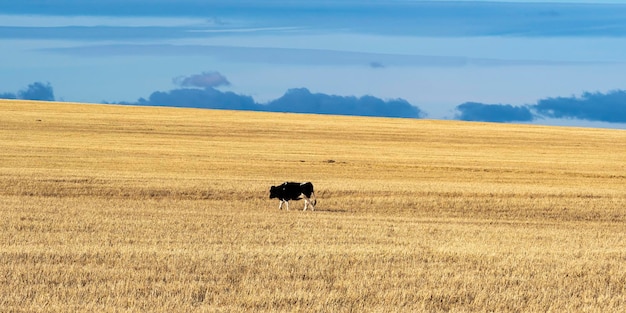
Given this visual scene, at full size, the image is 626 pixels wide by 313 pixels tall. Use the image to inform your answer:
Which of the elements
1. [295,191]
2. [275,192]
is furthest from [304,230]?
[275,192]

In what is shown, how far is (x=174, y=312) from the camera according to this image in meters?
12.4

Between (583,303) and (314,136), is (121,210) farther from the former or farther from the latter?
(314,136)

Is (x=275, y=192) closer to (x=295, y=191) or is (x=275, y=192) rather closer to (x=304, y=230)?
(x=295, y=191)

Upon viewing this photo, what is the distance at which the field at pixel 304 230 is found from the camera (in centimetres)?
1409

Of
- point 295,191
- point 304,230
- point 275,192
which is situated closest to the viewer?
point 304,230

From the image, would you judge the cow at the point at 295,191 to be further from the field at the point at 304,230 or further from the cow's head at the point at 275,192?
the field at the point at 304,230

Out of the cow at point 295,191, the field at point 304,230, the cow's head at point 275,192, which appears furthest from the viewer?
the cow's head at point 275,192

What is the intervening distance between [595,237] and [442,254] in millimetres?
7245

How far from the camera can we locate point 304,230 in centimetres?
2334

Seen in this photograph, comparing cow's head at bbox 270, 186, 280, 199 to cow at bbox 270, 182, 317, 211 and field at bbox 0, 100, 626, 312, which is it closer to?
cow at bbox 270, 182, 317, 211

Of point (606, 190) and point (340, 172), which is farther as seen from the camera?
point (340, 172)

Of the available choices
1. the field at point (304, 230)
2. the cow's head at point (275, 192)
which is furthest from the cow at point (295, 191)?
the field at point (304, 230)

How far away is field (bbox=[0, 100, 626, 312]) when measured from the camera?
14.1 metres

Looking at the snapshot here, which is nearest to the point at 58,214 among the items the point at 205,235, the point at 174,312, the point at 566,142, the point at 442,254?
the point at 205,235
